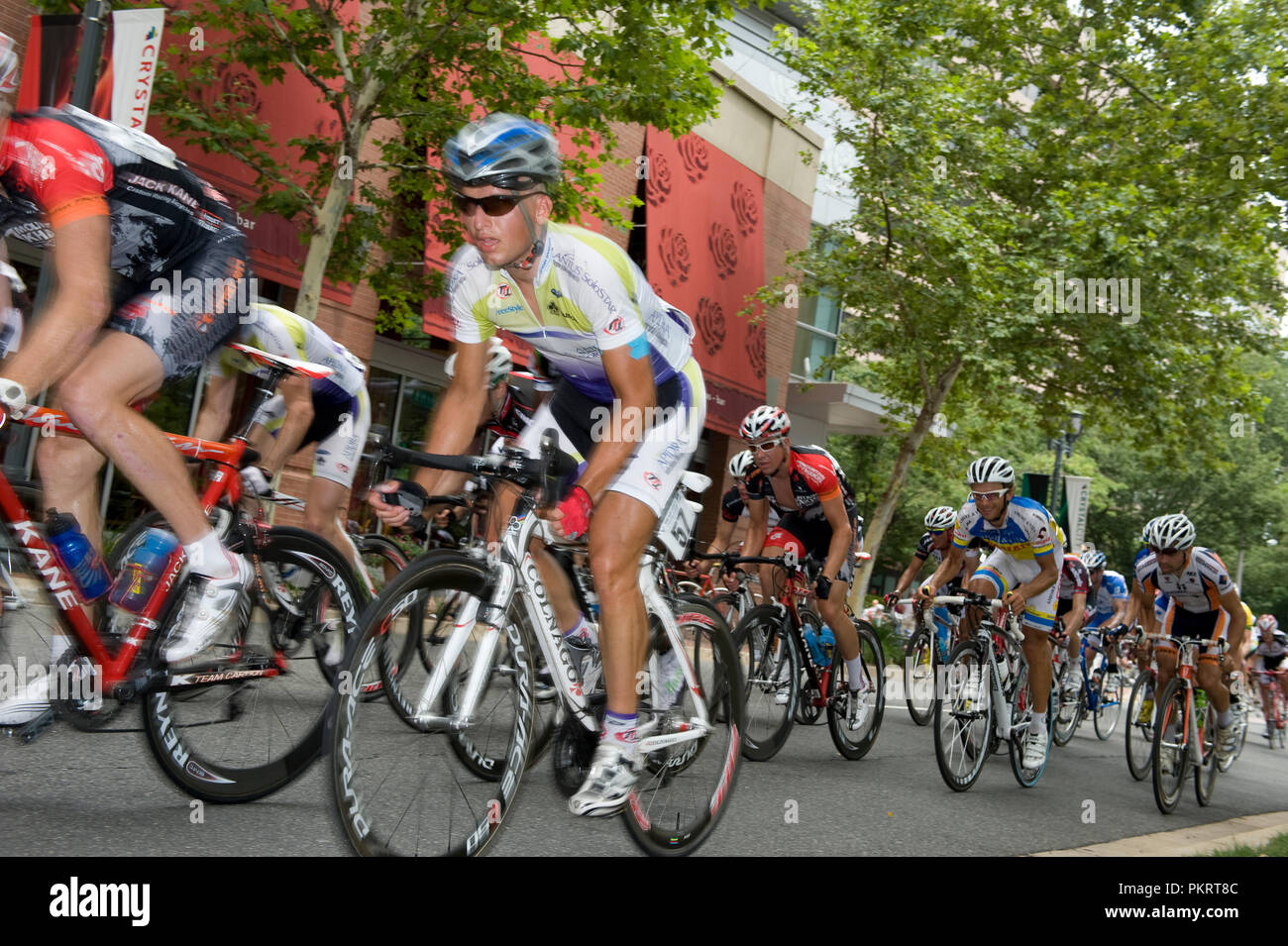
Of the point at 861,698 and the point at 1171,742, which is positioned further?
the point at 1171,742

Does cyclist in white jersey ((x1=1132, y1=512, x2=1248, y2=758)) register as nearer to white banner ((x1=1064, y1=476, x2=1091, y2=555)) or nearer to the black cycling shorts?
the black cycling shorts

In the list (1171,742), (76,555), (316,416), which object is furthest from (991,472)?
(76,555)

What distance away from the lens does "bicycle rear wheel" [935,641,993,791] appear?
725 cm

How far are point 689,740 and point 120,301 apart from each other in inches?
92.8

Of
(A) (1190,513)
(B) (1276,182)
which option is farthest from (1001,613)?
(A) (1190,513)

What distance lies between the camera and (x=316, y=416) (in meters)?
6.37

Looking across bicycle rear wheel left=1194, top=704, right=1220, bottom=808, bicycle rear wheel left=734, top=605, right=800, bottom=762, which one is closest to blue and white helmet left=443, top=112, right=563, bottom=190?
bicycle rear wheel left=734, top=605, right=800, bottom=762

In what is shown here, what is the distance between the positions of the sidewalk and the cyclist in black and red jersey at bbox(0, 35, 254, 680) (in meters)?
→ 3.92

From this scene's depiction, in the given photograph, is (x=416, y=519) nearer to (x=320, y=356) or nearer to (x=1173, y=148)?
(x=320, y=356)

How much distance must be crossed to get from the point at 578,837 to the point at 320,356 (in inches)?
121

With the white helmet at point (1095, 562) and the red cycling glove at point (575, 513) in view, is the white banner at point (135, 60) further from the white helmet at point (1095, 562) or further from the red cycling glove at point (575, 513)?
the white helmet at point (1095, 562)

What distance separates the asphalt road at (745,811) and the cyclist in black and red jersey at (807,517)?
0.87 metres

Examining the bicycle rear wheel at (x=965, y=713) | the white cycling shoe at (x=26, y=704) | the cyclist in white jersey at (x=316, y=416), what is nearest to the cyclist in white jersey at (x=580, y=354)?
the white cycling shoe at (x=26, y=704)

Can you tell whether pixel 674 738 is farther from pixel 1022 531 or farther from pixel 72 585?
pixel 1022 531
